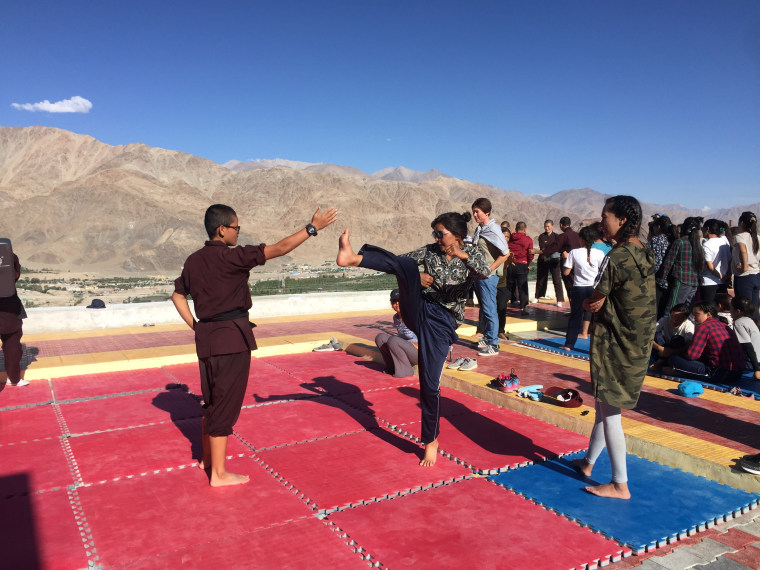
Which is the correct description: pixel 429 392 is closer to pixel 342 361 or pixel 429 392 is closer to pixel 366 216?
pixel 342 361

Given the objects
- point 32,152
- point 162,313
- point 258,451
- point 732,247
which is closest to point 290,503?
point 258,451

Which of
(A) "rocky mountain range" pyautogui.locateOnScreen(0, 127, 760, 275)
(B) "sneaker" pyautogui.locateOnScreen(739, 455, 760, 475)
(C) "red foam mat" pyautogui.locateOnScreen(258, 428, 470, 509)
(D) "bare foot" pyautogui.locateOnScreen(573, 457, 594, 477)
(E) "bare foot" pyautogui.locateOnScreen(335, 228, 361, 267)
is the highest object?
(A) "rocky mountain range" pyautogui.locateOnScreen(0, 127, 760, 275)

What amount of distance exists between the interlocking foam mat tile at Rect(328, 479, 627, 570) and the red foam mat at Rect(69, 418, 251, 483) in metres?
1.64

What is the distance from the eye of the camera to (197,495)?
12.7 feet

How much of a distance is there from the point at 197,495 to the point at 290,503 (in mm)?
665

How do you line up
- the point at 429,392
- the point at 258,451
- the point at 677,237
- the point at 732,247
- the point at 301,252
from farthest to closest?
the point at 301,252
the point at 677,237
the point at 732,247
the point at 258,451
the point at 429,392

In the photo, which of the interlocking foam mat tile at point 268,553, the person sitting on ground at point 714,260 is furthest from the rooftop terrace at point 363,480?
the person sitting on ground at point 714,260

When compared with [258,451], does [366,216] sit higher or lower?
higher

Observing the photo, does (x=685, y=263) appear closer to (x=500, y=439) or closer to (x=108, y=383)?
(x=500, y=439)

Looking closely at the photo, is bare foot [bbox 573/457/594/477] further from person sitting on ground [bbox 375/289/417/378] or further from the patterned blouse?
person sitting on ground [bbox 375/289/417/378]

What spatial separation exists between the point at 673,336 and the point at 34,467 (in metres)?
6.88

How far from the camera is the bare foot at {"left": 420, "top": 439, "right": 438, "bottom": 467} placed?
433 centimetres

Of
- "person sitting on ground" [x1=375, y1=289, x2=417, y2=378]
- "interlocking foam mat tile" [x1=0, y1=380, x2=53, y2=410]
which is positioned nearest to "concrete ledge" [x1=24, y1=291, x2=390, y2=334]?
"interlocking foam mat tile" [x1=0, y1=380, x2=53, y2=410]

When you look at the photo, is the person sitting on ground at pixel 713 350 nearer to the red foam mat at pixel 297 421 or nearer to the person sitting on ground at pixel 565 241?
the red foam mat at pixel 297 421
